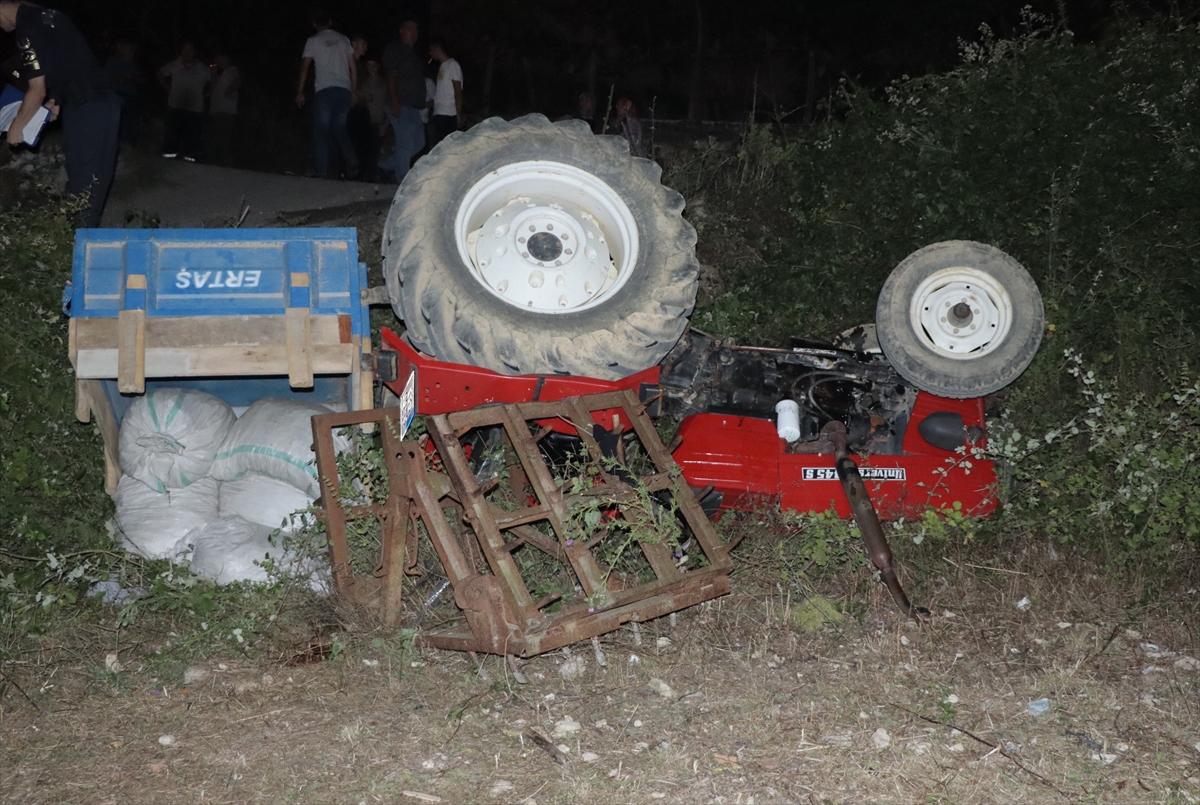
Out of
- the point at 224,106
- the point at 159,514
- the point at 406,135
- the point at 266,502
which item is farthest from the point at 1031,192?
the point at 224,106

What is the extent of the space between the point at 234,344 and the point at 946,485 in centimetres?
343

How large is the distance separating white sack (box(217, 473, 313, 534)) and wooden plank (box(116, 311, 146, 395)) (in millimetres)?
696

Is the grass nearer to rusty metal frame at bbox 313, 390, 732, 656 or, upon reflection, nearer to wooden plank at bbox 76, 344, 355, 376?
rusty metal frame at bbox 313, 390, 732, 656

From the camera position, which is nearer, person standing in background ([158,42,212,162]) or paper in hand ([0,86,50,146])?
paper in hand ([0,86,50,146])

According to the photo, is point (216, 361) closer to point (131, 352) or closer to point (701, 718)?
point (131, 352)

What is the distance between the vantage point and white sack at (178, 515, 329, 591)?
451 cm

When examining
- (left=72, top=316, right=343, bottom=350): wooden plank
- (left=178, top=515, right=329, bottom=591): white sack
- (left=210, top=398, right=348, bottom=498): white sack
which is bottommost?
(left=178, top=515, right=329, bottom=591): white sack

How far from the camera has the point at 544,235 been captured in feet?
16.2

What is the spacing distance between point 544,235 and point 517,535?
154 centimetres

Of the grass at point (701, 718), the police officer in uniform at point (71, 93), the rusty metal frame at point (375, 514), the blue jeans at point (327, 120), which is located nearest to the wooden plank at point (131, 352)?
the rusty metal frame at point (375, 514)

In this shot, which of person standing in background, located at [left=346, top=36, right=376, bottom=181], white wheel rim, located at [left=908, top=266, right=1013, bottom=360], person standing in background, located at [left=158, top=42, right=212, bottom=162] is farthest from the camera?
person standing in background, located at [left=158, top=42, right=212, bottom=162]

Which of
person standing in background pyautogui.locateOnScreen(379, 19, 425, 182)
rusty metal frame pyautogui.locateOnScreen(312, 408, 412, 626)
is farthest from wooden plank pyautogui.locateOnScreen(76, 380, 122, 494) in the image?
person standing in background pyautogui.locateOnScreen(379, 19, 425, 182)

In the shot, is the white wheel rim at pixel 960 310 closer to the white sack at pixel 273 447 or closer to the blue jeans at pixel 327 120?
the white sack at pixel 273 447

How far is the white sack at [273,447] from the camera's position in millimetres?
4875
